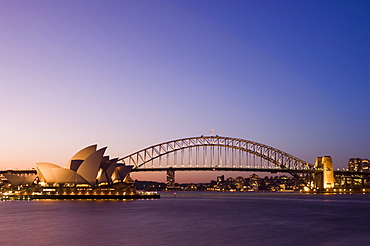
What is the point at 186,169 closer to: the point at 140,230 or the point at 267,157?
the point at 267,157

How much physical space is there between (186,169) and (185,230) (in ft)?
223

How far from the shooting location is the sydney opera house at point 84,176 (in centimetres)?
7644

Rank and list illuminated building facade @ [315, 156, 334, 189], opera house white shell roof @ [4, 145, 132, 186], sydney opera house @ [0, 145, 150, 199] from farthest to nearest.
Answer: illuminated building facade @ [315, 156, 334, 189]
sydney opera house @ [0, 145, 150, 199]
opera house white shell roof @ [4, 145, 132, 186]

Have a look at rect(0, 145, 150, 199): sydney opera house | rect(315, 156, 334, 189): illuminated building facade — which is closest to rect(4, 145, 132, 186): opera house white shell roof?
rect(0, 145, 150, 199): sydney opera house

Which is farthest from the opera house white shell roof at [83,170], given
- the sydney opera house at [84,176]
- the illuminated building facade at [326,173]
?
the illuminated building facade at [326,173]

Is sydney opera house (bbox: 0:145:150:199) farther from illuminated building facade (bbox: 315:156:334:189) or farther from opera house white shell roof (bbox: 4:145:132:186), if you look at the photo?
illuminated building facade (bbox: 315:156:334:189)

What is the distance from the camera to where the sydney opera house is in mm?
76438

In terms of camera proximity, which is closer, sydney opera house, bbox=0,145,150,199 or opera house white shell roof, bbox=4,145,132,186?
opera house white shell roof, bbox=4,145,132,186

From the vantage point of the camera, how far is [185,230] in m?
31.1

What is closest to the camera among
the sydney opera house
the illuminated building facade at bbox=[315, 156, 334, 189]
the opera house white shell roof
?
the opera house white shell roof

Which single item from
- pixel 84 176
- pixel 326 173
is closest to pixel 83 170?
pixel 84 176

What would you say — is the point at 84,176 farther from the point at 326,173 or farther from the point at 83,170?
the point at 326,173

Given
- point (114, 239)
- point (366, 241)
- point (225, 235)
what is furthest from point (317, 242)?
point (114, 239)

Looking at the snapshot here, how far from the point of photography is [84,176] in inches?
3063
